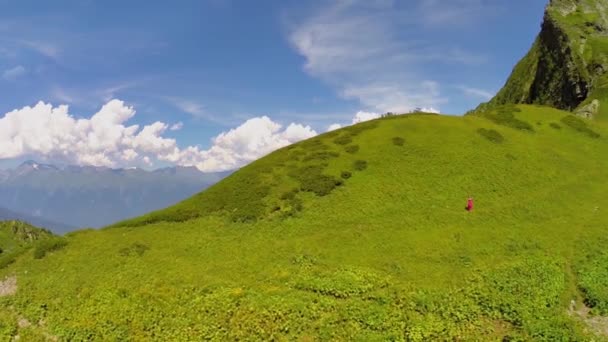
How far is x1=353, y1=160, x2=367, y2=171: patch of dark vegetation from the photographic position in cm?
4547

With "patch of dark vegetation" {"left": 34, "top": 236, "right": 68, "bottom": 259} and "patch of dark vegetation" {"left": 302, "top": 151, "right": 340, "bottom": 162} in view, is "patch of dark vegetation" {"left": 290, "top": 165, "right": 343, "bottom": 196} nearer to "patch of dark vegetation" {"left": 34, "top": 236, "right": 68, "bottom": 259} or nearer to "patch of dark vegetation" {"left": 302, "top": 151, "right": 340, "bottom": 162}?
"patch of dark vegetation" {"left": 302, "top": 151, "right": 340, "bottom": 162}

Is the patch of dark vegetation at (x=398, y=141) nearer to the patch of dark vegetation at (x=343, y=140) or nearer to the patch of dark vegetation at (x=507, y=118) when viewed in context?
the patch of dark vegetation at (x=343, y=140)

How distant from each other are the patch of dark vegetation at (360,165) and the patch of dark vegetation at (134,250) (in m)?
23.0

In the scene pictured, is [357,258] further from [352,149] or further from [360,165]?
[352,149]

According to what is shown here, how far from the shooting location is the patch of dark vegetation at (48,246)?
108 ft

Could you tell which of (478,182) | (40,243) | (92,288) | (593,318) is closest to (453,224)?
(478,182)

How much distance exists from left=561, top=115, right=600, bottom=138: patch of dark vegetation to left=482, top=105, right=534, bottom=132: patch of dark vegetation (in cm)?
625

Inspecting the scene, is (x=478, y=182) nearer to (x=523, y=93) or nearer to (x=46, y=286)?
(x=46, y=286)

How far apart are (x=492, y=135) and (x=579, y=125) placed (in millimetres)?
16638

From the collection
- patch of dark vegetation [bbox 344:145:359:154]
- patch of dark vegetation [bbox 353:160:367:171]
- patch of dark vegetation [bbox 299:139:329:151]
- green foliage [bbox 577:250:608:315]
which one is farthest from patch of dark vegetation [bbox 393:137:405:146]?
green foliage [bbox 577:250:608:315]

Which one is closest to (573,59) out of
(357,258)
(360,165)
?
(360,165)

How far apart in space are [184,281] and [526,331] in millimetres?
21426

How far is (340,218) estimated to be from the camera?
3728 cm

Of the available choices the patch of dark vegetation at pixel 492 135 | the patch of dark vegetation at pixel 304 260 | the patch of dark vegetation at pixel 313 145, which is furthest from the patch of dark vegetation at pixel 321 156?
the patch of dark vegetation at pixel 492 135
